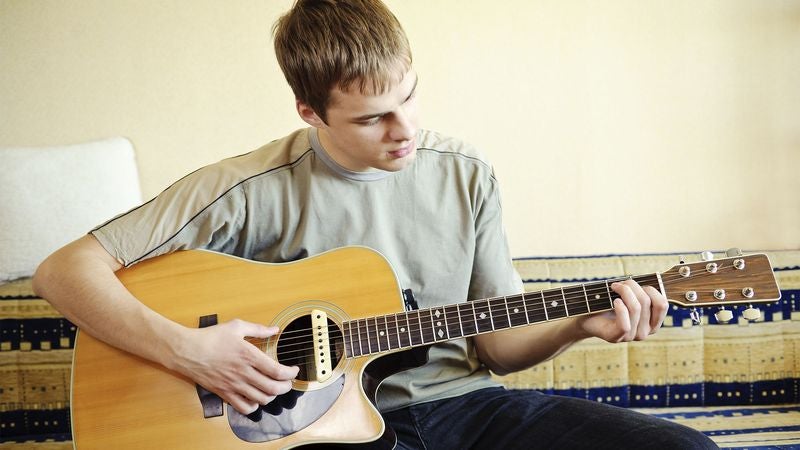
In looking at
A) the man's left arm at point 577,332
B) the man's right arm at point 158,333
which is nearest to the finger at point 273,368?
the man's right arm at point 158,333

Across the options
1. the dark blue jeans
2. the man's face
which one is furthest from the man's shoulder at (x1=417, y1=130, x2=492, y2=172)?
the dark blue jeans

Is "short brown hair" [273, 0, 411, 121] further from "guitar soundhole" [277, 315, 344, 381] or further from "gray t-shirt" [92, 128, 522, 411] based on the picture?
"guitar soundhole" [277, 315, 344, 381]

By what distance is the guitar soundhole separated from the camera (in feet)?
3.98

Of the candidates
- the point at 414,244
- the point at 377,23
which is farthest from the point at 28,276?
the point at 377,23

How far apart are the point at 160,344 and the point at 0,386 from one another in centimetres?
82

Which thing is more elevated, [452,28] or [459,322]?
[452,28]

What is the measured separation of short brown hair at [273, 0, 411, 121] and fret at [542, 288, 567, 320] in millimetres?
470

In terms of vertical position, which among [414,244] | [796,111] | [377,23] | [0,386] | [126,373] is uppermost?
[377,23]

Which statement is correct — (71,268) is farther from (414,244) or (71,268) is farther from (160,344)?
(414,244)

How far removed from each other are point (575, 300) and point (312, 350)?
1.59ft

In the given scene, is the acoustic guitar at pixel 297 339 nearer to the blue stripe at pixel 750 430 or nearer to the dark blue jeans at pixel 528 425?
the dark blue jeans at pixel 528 425

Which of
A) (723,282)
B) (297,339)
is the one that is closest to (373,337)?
(297,339)

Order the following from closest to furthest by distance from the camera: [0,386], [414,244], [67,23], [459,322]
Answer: [459,322] → [414,244] → [0,386] → [67,23]

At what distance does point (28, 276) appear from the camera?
5.92 ft
